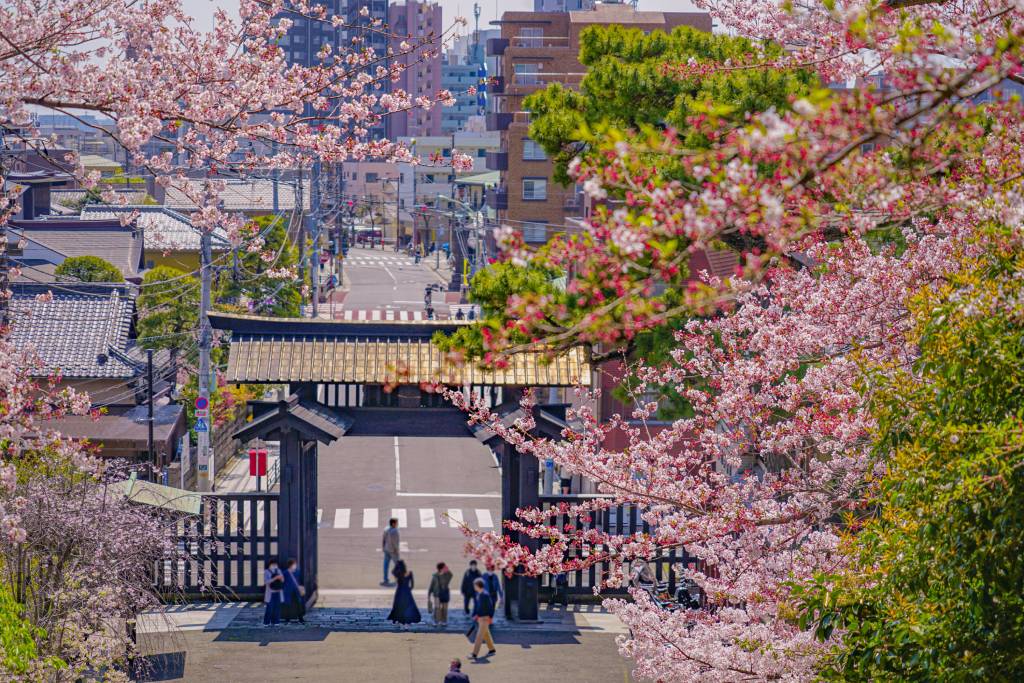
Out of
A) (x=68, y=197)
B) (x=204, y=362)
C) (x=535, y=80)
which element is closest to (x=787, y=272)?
(x=204, y=362)

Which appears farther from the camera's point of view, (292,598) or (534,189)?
(534,189)

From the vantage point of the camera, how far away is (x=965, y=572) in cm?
608

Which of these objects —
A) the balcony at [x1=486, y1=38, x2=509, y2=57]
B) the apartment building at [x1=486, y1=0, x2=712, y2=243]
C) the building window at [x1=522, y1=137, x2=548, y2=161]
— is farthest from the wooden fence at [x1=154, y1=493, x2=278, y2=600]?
the balcony at [x1=486, y1=38, x2=509, y2=57]

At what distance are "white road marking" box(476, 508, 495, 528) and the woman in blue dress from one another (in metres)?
10.9

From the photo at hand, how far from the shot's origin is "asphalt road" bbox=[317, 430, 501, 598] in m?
27.7

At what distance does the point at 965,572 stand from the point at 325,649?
1459 centimetres

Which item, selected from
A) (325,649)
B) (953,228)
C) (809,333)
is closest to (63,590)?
(325,649)

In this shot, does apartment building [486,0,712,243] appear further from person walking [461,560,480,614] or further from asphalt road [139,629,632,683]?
asphalt road [139,629,632,683]

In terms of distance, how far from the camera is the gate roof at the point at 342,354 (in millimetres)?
19656

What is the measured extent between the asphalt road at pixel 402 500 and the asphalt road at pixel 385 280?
24.9m

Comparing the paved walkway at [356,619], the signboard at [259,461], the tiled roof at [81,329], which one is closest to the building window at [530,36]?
the tiled roof at [81,329]

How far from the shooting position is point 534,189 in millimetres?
68625

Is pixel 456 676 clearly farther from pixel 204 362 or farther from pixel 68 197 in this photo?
pixel 68 197

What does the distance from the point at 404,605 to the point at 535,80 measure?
58391mm
